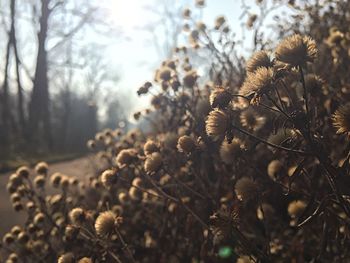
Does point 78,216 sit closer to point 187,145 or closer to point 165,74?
point 187,145

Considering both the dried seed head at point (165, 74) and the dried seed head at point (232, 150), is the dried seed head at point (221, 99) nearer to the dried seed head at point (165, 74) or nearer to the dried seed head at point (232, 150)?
the dried seed head at point (232, 150)

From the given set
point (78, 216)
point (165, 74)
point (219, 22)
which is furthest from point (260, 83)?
point (219, 22)

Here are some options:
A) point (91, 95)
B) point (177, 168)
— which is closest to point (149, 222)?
point (177, 168)

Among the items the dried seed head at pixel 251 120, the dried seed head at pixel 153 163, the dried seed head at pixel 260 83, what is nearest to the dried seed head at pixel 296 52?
the dried seed head at pixel 260 83

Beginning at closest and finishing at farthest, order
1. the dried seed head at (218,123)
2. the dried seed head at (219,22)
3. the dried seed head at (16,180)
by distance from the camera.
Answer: the dried seed head at (218,123) < the dried seed head at (16,180) < the dried seed head at (219,22)

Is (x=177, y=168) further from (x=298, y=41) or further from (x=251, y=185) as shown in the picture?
(x=298, y=41)

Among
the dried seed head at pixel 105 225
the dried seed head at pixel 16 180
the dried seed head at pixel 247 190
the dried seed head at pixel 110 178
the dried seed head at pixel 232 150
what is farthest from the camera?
the dried seed head at pixel 16 180

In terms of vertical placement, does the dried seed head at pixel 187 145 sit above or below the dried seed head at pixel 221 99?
below
